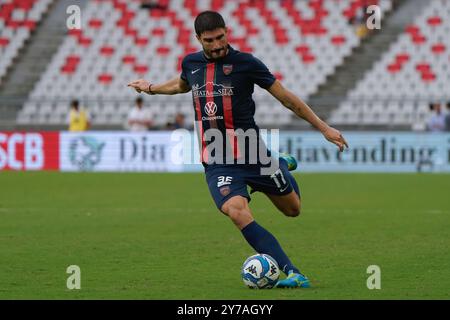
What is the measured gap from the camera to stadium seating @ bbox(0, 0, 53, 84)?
3656 cm

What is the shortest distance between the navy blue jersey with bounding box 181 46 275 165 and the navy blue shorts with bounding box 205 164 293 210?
4.4 inches

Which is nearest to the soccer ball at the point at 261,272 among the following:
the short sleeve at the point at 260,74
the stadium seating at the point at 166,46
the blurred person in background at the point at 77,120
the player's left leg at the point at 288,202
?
the player's left leg at the point at 288,202

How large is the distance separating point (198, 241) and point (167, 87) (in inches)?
129

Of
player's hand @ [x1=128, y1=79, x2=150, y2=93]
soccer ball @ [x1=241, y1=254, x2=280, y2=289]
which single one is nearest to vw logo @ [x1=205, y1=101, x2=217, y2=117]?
player's hand @ [x1=128, y1=79, x2=150, y2=93]

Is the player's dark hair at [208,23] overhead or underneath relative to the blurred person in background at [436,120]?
overhead

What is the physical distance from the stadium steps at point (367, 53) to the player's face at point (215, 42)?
22.7 m

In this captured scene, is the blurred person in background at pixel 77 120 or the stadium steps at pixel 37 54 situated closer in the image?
the blurred person in background at pixel 77 120

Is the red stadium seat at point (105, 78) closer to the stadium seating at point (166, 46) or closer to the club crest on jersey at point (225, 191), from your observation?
the stadium seating at point (166, 46)

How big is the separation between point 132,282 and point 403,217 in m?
7.24

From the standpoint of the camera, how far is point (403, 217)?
1526cm

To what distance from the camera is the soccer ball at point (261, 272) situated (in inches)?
328

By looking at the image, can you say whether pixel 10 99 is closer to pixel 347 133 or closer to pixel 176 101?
pixel 176 101

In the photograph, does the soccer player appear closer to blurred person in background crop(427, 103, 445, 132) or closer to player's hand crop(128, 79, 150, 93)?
player's hand crop(128, 79, 150, 93)

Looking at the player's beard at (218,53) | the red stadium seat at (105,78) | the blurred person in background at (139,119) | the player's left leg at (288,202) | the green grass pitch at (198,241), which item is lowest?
the green grass pitch at (198,241)
